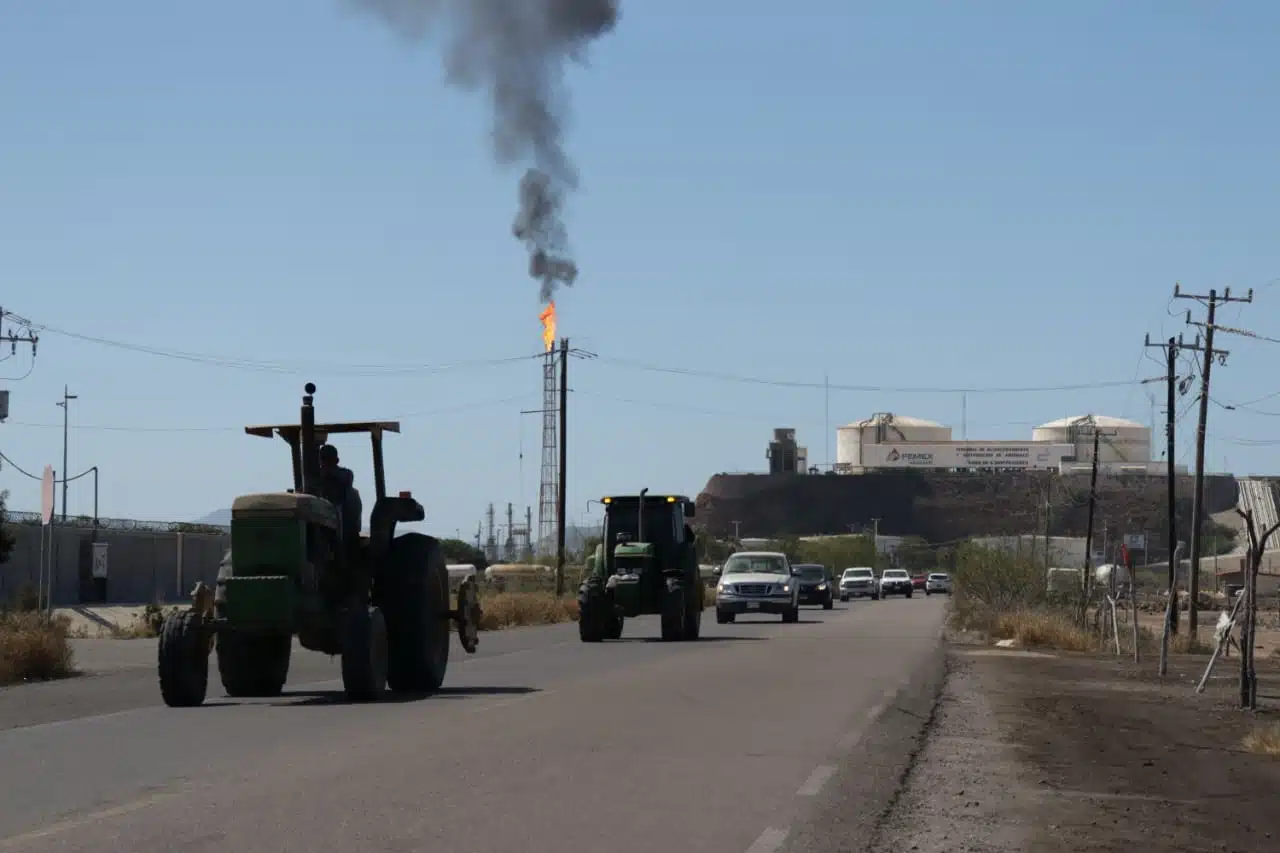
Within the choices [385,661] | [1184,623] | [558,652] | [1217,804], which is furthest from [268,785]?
[1184,623]

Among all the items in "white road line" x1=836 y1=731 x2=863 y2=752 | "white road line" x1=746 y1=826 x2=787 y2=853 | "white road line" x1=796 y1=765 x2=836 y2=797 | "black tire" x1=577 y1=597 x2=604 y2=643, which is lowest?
"black tire" x1=577 y1=597 x2=604 y2=643

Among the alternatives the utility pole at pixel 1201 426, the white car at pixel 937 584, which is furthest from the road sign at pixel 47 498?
the white car at pixel 937 584

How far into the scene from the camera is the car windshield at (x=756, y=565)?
158 ft

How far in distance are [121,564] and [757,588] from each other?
35.2 meters

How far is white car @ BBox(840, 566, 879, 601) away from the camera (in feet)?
290

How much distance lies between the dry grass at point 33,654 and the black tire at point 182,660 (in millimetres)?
6498

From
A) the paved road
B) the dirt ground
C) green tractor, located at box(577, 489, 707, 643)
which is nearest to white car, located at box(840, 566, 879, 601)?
green tractor, located at box(577, 489, 707, 643)

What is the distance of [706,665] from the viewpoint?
87.4 ft

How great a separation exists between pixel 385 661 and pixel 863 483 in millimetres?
174016

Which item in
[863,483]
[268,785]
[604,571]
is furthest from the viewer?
[863,483]

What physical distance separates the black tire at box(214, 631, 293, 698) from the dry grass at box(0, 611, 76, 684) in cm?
545

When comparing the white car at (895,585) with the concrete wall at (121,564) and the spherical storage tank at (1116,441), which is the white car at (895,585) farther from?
the spherical storage tank at (1116,441)

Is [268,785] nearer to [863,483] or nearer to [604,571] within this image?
[604,571]

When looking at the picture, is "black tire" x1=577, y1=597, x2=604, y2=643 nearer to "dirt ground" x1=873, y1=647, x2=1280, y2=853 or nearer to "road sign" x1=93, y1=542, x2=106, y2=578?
"dirt ground" x1=873, y1=647, x2=1280, y2=853
